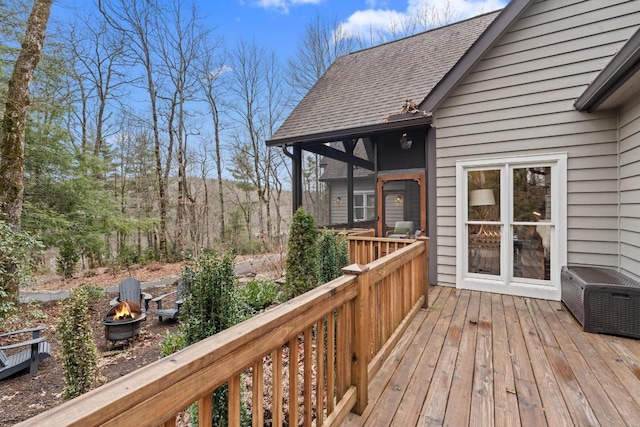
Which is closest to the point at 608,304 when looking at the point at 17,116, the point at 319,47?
the point at 17,116

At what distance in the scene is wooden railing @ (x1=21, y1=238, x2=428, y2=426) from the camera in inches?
28.3

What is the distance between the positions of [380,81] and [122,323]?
7.33 meters

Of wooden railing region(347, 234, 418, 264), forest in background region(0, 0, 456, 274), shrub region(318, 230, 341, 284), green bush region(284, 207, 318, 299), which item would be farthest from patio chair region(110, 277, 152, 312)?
wooden railing region(347, 234, 418, 264)

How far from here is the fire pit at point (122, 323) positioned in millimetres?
4500

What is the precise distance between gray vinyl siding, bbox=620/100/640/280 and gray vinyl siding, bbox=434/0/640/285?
0.28 feet

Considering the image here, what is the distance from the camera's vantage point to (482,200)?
173 inches

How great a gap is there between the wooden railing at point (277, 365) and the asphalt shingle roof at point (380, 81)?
14.4ft

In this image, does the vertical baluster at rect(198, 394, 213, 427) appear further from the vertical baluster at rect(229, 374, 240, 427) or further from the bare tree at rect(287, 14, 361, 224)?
the bare tree at rect(287, 14, 361, 224)

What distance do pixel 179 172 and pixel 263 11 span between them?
8.10 m

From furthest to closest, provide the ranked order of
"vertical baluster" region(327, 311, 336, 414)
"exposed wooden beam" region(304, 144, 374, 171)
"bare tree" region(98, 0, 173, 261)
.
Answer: "bare tree" region(98, 0, 173, 261)
"exposed wooden beam" region(304, 144, 374, 171)
"vertical baluster" region(327, 311, 336, 414)

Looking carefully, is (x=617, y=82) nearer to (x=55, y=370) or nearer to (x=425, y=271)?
(x=425, y=271)

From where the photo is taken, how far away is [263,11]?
1344cm

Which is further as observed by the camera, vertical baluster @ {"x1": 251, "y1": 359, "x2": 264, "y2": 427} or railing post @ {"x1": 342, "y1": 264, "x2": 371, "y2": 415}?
railing post @ {"x1": 342, "y1": 264, "x2": 371, "y2": 415}

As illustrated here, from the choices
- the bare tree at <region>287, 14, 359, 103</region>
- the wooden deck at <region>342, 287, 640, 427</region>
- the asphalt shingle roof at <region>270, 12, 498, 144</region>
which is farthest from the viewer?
the bare tree at <region>287, 14, 359, 103</region>
